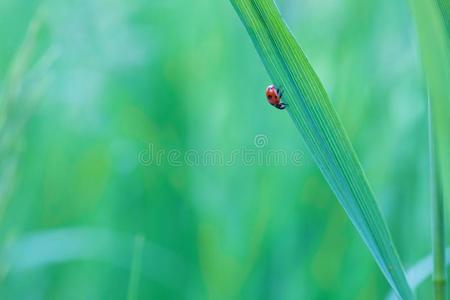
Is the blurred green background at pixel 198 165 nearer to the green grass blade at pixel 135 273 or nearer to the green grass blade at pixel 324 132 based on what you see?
the green grass blade at pixel 135 273

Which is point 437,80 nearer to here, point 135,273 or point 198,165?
point 135,273

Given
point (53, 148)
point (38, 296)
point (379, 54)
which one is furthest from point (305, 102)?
point (53, 148)

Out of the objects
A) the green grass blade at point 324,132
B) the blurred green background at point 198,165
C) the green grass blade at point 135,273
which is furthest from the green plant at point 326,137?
the blurred green background at point 198,165

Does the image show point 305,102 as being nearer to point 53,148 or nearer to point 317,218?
point 317,218

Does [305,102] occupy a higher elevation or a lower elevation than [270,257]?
higher

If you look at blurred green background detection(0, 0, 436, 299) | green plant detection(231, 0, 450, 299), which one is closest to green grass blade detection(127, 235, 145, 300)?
blurred green background detection(0, 0, 436, 299)

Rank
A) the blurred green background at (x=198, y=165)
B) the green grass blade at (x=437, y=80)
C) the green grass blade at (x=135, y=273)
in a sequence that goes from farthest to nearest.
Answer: the blurred green background at (x=198, y=165), the green grass blade at (x=135, y=273), the green grass blade at (x=437, y=80)
